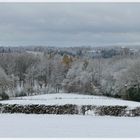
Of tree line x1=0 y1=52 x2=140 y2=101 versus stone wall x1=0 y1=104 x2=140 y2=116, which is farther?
tree line x1=0 y1=52 x2=140 y2=101

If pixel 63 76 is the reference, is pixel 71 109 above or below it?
above

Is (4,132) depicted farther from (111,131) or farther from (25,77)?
(25,77)

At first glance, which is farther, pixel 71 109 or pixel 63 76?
pixel 63 76

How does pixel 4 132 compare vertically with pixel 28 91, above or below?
above

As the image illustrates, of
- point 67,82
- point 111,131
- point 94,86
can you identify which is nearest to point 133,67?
point 94,86

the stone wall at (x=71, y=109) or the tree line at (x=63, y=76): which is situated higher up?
the stone wall at (x=71, y=109)

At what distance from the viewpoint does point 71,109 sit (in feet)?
88.2

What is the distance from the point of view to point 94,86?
7975 cm

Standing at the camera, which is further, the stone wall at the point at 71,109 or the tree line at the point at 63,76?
the tree line at the point at 63,76

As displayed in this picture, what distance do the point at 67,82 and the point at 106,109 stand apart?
198 feet

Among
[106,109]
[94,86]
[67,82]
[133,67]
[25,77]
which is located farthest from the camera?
[25,77]

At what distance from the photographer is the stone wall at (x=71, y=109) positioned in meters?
26.0

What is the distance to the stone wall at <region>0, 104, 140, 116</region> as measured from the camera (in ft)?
85.4

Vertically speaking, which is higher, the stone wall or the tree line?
the stone wall
